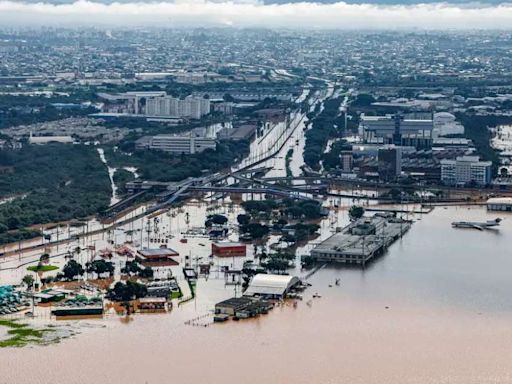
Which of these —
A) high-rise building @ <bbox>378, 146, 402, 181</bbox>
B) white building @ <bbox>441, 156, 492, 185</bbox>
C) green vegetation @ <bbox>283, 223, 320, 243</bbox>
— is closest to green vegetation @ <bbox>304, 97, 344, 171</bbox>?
high-rise building @ <bbox>378, 146, 402, 181</bbox>

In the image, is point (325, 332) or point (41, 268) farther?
point (41, 268)

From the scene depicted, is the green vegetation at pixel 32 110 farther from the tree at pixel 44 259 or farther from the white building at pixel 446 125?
the tree at pixel 44 259

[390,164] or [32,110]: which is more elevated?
[390,164]

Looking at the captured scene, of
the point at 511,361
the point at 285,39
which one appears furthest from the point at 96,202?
the point at 285,39

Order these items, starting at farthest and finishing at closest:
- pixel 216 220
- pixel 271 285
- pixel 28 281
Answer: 1. pixel 216 220
2. pixel 28 281
3. pixel 271 285

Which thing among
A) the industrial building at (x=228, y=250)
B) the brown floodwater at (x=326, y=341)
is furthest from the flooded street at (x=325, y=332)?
the industrial building at (x=228, y=250)

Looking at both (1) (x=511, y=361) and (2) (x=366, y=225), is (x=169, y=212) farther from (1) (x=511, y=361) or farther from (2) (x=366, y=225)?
(1) (x=511, y=361)

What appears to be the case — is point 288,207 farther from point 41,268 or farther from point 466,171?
point 41,268

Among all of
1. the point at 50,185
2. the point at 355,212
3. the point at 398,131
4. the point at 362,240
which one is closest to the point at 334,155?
the point at 398,131
